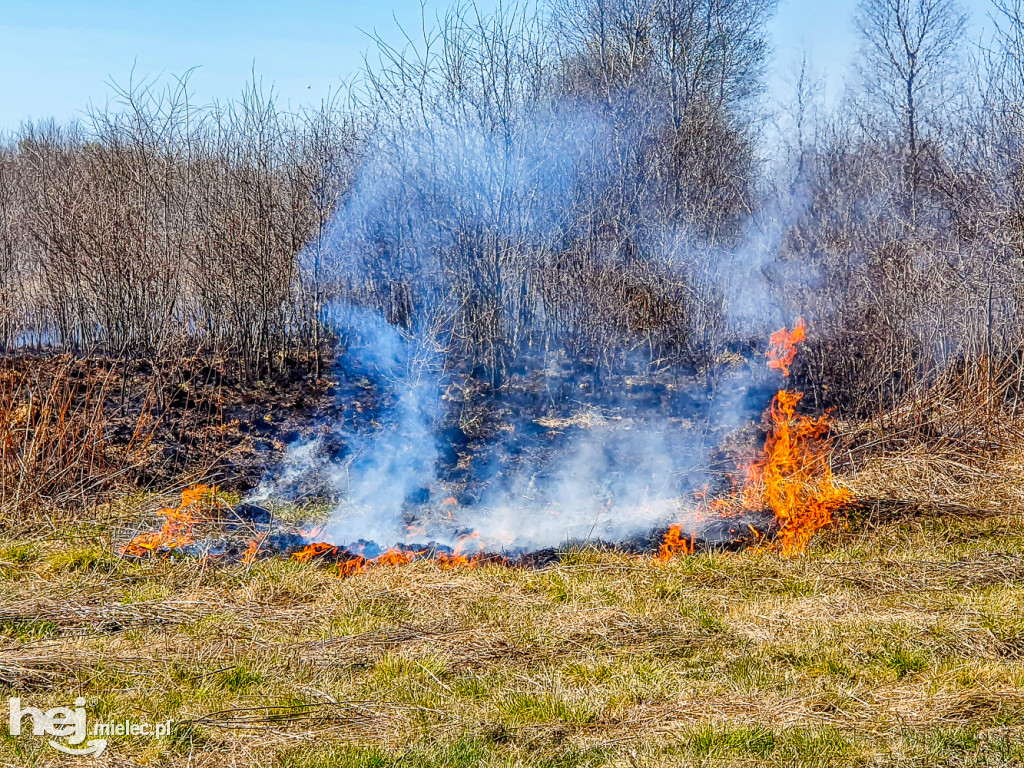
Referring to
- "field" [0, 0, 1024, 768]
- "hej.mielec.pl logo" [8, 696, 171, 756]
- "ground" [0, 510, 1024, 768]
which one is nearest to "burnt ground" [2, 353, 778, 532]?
"field" [0, 0, 1024, 768]

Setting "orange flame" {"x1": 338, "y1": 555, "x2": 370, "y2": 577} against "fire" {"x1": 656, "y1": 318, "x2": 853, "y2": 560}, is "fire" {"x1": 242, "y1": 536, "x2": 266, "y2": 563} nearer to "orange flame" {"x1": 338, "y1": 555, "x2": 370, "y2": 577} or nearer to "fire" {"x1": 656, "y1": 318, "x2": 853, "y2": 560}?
"orange flame" {"x1": 338, "y1": 555, "x2": 370, "y2": 577}

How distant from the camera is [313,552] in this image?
598 centimetres

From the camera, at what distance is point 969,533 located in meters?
6.39

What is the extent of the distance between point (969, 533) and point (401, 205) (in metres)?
7.69

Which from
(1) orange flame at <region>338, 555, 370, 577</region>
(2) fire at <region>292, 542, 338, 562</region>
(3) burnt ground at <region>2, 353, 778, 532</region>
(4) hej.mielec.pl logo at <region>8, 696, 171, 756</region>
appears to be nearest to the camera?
(4) hej.mielec.pl logo at <region>8, 696, 171, 756</region>

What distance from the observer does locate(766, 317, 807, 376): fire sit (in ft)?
37.0

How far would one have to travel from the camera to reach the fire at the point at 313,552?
590cm

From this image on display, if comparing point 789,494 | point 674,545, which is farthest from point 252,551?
point 789,494

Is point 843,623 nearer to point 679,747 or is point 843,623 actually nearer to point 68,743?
point 679,747

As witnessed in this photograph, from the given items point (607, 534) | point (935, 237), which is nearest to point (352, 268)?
point (607, 534)

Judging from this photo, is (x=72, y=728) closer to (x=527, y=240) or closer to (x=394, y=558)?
(x=394, y=558)

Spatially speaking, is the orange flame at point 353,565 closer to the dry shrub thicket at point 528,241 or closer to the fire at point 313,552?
the fire at point 313,552

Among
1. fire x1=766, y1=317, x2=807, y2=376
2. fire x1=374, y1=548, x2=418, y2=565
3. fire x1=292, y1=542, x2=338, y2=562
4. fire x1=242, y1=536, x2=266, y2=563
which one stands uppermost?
fire x1=766, y1=317, x2=807, y2=376

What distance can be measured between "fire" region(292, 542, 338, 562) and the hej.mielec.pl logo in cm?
229
